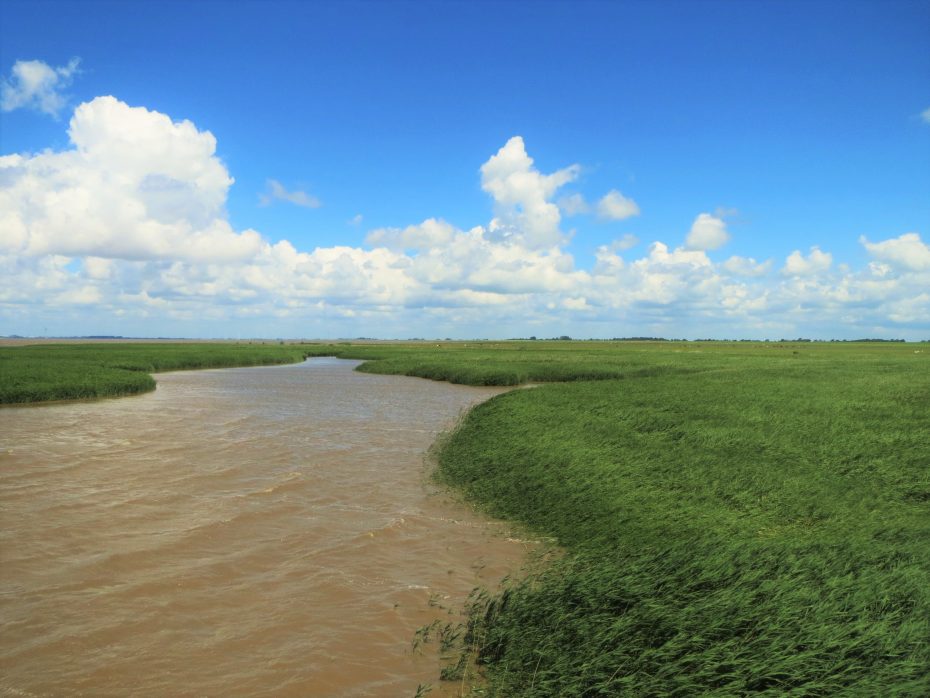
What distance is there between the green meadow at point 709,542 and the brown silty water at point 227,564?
1.40 metres

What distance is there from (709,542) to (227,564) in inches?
316

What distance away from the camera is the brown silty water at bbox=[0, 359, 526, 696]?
22.5 feet

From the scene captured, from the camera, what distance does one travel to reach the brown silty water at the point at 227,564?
6.85 meters

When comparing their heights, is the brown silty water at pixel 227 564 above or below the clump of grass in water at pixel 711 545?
below

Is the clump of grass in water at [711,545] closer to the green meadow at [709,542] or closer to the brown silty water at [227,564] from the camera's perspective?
the green meadow at [709,542]

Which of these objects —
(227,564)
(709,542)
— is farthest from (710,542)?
(227,564)

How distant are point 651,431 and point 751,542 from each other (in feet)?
30.2

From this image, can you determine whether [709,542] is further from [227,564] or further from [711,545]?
[227,564]

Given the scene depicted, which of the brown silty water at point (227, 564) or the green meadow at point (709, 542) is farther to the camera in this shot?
the brown silty water at point (227, 564)

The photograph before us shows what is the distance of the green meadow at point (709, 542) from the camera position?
548 centimetres

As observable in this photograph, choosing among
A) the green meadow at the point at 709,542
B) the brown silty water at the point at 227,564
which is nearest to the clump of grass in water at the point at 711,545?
the green meadow at the point at 709,542

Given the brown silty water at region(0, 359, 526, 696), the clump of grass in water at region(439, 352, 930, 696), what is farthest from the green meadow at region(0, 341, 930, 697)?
the brown silty water at region(0, 359, 526, 696)

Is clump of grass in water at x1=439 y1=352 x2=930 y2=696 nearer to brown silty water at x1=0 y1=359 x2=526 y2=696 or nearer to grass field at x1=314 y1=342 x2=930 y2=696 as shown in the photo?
grass field at x1=314 y1=342 x2=930 y2=696

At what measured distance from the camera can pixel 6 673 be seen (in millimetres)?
6672
